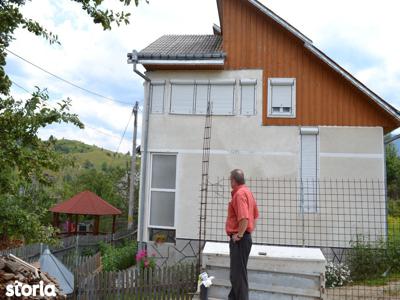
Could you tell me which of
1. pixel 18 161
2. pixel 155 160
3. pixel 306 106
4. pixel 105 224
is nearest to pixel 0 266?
pixel 18 161

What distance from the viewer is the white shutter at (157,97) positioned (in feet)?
36.6

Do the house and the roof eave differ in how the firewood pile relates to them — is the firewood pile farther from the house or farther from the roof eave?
the roof eave

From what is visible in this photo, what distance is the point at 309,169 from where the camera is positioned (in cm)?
1048

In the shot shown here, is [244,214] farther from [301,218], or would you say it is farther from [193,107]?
[193,107]

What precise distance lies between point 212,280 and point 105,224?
16.6m

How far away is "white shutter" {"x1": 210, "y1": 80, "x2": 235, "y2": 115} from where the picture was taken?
429 inches

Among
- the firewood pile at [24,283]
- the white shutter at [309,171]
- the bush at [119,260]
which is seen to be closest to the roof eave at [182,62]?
the white shutter at [309,171]

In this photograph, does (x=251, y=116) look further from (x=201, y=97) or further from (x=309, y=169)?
(x=309, y=169)

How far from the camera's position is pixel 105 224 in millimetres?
21938

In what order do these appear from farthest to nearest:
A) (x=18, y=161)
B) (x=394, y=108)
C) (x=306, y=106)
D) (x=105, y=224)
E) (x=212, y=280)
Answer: (x=105, y=224) < (x=306, y=106) < (x=394, y=108) < (x=212, y=280) < (x=18, y=161)

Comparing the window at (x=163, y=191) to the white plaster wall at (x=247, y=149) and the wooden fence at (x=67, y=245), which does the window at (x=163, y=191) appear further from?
the wooden fence at (x=67, y=245)

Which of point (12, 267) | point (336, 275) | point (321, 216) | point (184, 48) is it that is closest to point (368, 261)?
point (336, 275)

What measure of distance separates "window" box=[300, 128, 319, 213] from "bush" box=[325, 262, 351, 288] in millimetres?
1579

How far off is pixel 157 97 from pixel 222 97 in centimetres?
189
